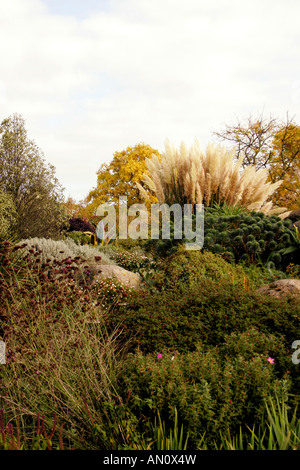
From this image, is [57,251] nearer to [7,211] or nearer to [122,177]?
[7,211]

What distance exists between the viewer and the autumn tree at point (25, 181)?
34.1 ft

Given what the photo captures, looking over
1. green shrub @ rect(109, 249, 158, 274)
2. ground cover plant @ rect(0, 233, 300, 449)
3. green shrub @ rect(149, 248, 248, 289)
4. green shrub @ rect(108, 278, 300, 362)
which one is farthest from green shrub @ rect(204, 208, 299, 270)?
green shrub @ rect(108, 278, 300, 362)

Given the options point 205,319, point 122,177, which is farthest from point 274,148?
point 205,319

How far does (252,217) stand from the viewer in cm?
851

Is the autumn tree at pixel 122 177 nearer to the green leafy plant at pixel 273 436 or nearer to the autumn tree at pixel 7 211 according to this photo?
the autumn tree at pixel 7 211

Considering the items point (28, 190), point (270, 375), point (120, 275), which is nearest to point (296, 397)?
point (270, 375)

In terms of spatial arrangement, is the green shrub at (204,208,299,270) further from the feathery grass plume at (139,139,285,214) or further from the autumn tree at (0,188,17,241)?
the autumn tree at (0,188,17,241)

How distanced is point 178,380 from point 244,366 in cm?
49

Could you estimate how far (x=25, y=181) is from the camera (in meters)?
10.5

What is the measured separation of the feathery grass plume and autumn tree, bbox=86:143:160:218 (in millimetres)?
5687

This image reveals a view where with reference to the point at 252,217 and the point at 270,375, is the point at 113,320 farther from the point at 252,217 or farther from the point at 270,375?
the point at 252,217

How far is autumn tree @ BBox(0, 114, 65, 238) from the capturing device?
10391mm

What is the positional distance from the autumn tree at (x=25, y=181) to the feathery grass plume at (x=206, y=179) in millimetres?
2585

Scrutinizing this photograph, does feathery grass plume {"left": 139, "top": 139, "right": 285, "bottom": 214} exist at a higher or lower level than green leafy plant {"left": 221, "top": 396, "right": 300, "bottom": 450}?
higher
